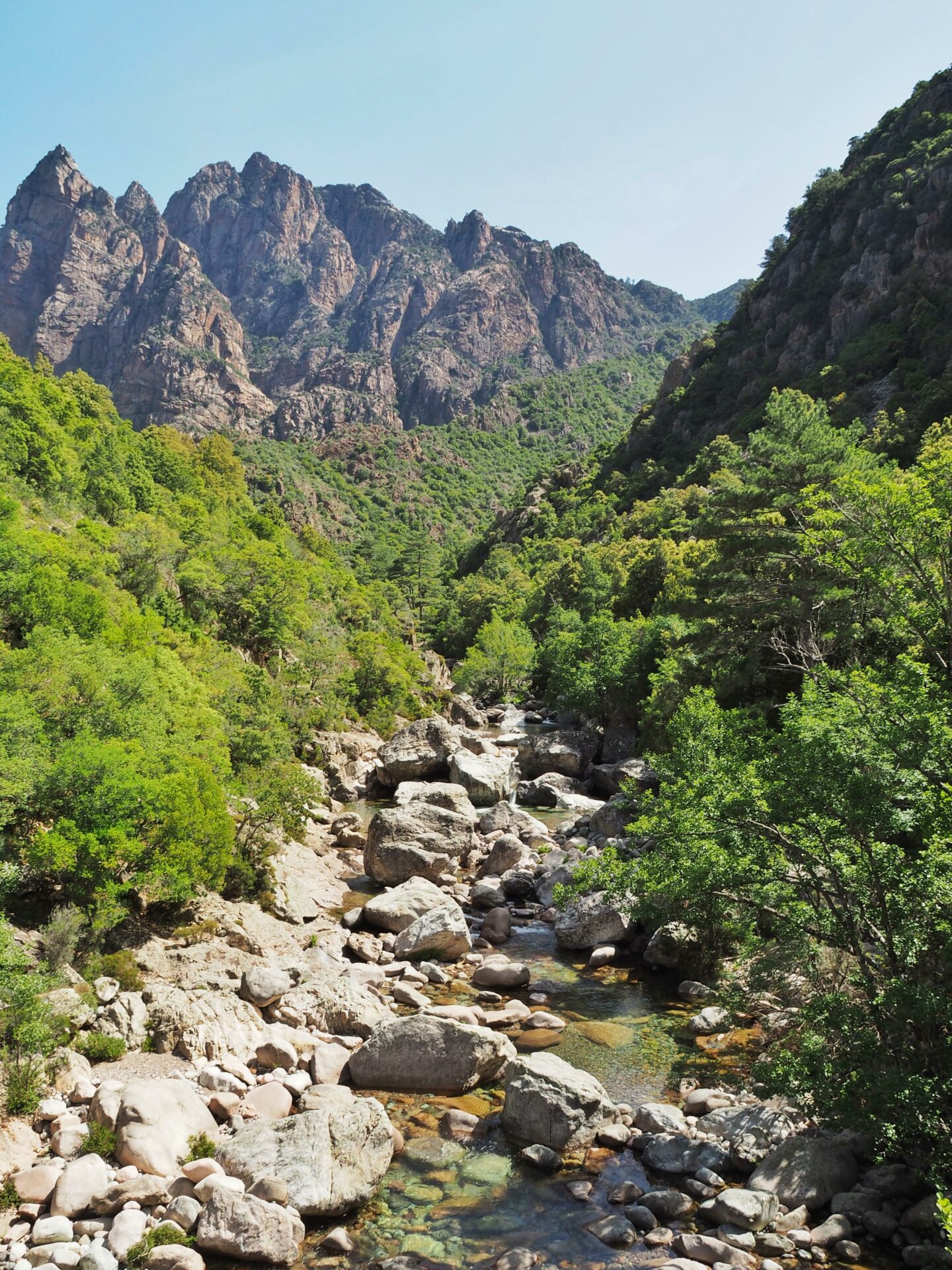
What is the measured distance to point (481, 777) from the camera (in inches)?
1379

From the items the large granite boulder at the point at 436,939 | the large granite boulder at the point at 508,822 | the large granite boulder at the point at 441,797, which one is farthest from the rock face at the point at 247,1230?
the large granite boulder at the point at 508,822

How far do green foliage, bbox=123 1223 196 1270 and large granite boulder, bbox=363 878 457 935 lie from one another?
1160 cm

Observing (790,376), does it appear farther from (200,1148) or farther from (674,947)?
(200,1148)

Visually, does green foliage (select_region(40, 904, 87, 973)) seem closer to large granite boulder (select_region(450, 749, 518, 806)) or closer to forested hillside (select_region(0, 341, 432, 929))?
forested hillside (select_region(0, 341, 432, 929))

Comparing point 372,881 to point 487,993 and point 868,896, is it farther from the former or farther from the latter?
point 868,896

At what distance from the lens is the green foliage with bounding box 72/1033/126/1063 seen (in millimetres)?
12523

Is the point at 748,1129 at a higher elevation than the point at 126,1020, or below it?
higher

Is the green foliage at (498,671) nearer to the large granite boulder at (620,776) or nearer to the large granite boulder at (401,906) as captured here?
the large granite boulder at (620,776)

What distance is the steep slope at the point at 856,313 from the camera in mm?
69250

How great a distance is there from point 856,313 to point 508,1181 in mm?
97456

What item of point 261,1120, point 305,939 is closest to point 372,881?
point 305,939

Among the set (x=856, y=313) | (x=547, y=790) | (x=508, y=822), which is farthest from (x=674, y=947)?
(x=856, y=313)

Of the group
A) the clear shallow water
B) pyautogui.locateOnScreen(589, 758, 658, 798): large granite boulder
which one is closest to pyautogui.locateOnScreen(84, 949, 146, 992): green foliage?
the clear shallow water

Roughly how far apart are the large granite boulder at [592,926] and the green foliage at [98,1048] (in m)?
11.2
